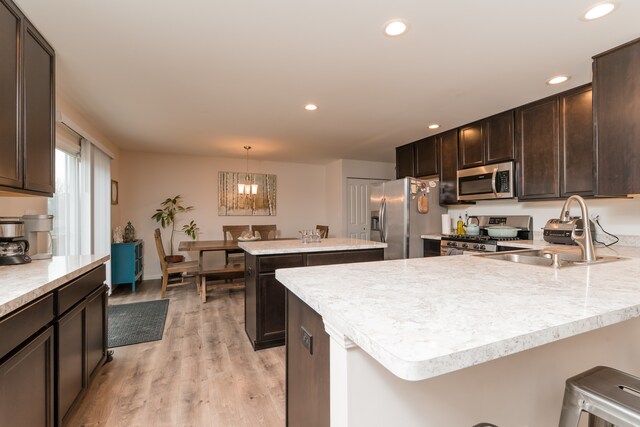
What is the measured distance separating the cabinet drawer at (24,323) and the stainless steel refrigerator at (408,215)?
12.0ft

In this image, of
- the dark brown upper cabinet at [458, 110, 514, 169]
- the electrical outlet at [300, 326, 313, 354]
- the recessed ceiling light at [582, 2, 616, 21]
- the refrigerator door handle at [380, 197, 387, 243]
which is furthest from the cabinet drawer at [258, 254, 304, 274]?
the dark brown upper cabinet at [458, 110, 514, 169]

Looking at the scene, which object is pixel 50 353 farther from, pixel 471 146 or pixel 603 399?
pixel 471 146

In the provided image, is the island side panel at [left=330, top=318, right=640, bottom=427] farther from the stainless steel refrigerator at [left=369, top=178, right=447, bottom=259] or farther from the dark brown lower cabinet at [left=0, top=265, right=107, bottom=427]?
the stainless steel refrigerator at [left=369, top=178, right=447, bottom=259]

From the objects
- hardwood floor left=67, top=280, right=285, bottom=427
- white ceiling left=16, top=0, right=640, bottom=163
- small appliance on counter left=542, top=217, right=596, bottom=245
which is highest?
white ceiling left=16, top=0, right=640, bottom=163

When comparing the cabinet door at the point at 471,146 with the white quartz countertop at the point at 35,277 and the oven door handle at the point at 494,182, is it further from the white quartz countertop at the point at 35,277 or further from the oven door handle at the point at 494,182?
the white quartz countertop at the point at 35,277

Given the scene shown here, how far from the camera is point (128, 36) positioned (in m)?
1.89

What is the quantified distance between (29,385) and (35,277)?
49 centimetres

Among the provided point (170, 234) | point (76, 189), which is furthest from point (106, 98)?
point (170, 234)

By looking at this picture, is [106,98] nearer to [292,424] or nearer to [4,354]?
[4,354]

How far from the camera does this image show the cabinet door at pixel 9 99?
5.08 ft

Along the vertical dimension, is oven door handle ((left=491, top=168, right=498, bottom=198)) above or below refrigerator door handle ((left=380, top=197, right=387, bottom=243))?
above

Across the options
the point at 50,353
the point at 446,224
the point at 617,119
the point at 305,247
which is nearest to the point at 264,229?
the point at 305,247

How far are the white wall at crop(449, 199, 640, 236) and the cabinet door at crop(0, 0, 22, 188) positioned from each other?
436cm

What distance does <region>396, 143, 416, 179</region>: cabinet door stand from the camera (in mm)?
4715
